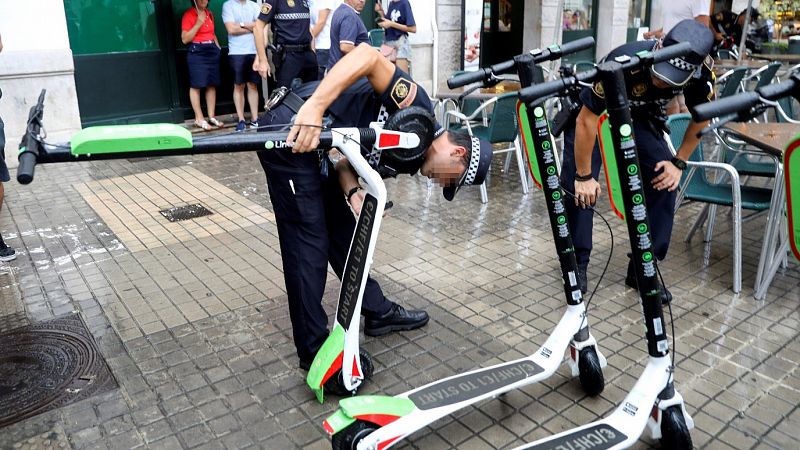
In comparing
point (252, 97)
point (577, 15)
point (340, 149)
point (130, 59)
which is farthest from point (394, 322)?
point (577, 15)

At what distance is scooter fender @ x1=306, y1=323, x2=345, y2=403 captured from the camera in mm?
3186

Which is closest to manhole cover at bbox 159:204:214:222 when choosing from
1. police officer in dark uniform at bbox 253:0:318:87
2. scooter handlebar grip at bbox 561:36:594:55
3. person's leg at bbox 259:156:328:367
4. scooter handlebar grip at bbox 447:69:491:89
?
police officer in dark uniform at bbox 253:0:318:87

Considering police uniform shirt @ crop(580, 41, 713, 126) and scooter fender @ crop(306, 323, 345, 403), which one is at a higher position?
police uniform shirt @ crop(580, 41, 713, 126)

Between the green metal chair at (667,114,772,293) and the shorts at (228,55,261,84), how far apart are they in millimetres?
6150

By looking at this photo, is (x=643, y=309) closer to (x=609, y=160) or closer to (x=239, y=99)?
(x=609, y=160)

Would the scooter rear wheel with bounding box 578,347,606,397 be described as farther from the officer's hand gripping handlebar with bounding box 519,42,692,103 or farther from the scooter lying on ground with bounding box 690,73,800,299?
the officer's hand gripping handlebar with bounding box 519,42,692,103

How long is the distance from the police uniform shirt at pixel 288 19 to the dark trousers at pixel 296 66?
163 millimetres

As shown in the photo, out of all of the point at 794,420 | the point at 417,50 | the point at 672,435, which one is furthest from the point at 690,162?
the point at 417,50

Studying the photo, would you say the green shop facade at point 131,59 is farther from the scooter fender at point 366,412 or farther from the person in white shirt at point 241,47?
the scooter fender at point 366,412

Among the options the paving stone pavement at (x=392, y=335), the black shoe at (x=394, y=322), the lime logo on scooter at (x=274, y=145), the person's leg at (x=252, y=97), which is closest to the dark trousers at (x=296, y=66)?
the person's leg at (x=252, y=97)

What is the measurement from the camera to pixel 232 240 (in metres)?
5.57

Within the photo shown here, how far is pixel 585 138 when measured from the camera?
157 inches

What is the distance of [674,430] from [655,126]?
1996mm

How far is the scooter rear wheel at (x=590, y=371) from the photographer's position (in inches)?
129
